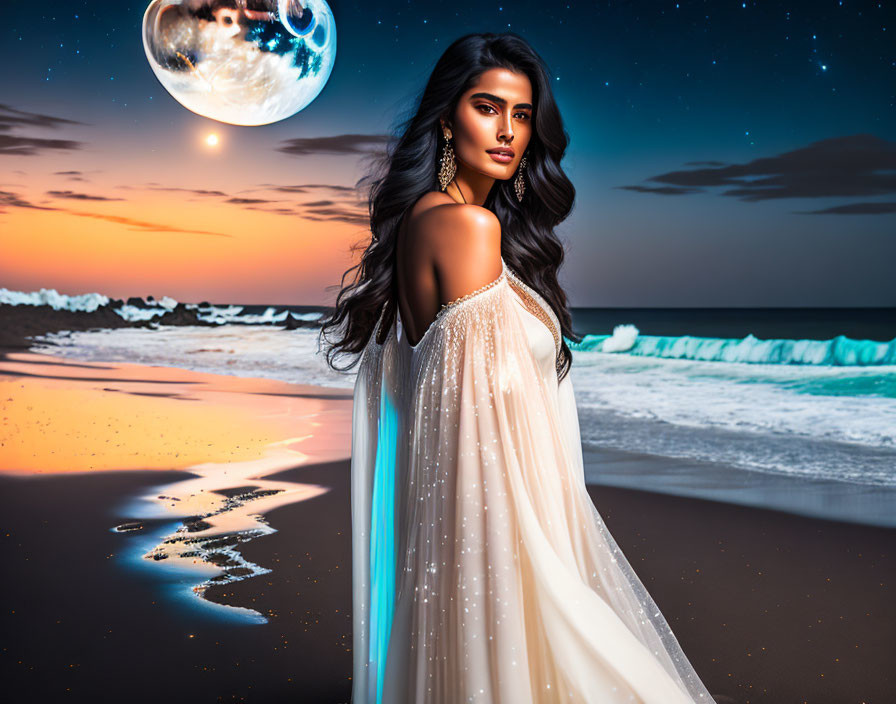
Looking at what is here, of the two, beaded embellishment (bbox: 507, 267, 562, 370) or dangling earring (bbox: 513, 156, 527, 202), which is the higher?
dangling earring (bbox: 513, 156, 527, 202)

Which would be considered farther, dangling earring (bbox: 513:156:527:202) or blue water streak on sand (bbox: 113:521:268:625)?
blue water streak on sand (bbox: 113:521:268:625)

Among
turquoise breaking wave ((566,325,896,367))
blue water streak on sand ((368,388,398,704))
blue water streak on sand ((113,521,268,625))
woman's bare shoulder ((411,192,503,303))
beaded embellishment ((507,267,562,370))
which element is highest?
turquoise breaking wave ((566,325,896,367))


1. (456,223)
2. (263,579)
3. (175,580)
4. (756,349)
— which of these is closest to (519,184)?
(456,223)

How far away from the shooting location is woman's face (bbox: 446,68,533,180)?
2098 mm

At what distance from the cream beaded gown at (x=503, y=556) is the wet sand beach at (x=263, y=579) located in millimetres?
1332

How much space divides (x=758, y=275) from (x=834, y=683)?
27639 millimetres

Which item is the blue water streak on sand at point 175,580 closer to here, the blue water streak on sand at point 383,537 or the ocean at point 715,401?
the blue water streak on sand at point 383,537

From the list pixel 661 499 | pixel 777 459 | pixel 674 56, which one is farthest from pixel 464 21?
pixel 661 499

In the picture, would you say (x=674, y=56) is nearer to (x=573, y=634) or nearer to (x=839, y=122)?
(x=839, y=122)

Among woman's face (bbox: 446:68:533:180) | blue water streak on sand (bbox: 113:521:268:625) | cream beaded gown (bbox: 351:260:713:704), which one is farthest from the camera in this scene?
blue water streak on sand (bbox: 113:521:268:625)

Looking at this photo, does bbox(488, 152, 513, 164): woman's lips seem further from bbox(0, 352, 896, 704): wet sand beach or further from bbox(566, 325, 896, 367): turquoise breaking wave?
bbox(566, 325, 896, 367): turquoise breaking wave

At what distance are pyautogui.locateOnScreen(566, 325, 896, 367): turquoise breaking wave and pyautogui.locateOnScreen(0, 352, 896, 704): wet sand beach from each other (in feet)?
42.6

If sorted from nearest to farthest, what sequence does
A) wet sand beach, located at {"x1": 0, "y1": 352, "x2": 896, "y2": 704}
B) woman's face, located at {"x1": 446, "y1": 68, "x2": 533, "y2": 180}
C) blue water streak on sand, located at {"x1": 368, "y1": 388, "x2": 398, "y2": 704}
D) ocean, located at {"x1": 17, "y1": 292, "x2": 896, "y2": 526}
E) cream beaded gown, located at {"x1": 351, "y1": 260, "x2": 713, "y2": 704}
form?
cream beaded gown, located at {"x1": 351, "y1": 260, "x2": 713, "y2": 704} < woman's face, located at {"x1": 446, "y1": 68, "x2": 533, "y2": 180} < blue water streak on sand, located at {"x1": 368, "y1": 388, "x2": 398, "y2": 704} < wet sand beach, located at {"x1": 0, "y1": 352, "x2": 896, "y2": 704} < ocean, located at {"x1": 17, "y1": 292, "x2": 896, "y2": 526}

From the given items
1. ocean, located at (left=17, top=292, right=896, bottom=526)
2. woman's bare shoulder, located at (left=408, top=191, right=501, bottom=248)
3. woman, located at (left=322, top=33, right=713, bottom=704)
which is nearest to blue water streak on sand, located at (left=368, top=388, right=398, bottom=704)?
woman, located at (left=322, top=33, right=713, bottom=704)
